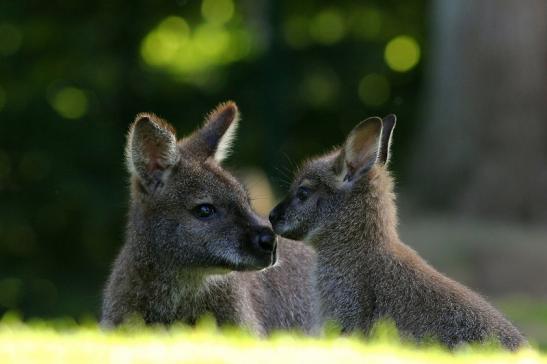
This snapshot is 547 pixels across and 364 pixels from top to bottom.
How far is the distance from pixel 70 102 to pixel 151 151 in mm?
14265

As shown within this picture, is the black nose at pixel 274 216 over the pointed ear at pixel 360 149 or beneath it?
beneath

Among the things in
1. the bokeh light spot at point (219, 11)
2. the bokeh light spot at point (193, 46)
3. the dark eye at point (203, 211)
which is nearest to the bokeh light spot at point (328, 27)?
the bokeh light spot at point (193, 46)

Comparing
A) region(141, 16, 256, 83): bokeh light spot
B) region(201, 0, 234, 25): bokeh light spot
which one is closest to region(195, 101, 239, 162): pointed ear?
region(141, 16, 256, 83): bokeh light spot

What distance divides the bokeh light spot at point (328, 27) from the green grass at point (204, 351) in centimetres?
1698

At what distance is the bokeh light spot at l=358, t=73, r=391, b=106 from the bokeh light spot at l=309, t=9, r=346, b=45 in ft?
3.21

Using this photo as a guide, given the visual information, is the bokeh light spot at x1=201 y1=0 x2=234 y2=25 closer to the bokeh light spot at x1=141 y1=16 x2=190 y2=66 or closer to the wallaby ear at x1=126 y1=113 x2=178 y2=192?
the bokeh light spot at x1=141 y1=16 x2=190 y2=66

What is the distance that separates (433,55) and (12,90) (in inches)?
283

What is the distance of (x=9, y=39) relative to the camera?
78.7 feet

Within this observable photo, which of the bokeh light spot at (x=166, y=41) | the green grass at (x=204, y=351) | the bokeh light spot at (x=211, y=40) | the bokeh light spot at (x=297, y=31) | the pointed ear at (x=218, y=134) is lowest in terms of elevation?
the green grass at (x=204, y=351)

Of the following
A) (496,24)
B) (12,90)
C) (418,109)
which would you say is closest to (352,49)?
(418,109)

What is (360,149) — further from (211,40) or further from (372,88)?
(211,40)

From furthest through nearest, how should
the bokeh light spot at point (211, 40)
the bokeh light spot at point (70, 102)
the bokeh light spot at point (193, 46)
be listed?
the bokeh light spot at point (211, 40), the bokeh light spot at point (193, 46), the bokeh light spot at point (70, 102)

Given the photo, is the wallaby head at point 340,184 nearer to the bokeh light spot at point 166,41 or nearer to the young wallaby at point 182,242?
the young wallaby at point 182,242

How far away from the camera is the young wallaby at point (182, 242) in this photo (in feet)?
31.3
